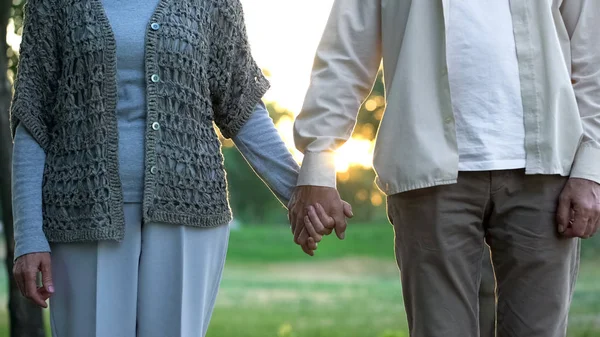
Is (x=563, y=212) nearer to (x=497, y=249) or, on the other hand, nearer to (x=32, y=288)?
(x=497, y=249)

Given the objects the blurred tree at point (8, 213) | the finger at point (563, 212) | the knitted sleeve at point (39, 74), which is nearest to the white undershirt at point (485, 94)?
the finger at point (563, 212)

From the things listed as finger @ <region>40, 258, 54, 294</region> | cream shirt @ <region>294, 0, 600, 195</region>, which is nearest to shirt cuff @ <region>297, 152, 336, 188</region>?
cream shirt @ <region>294, 0, 600, 195</region>

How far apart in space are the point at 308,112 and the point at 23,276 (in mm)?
985

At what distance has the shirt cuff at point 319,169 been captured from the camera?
295 cm

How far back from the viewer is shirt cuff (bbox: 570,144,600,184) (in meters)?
2.69

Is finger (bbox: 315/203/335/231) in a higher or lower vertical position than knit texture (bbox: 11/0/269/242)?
lower

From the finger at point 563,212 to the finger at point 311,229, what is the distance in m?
0.72

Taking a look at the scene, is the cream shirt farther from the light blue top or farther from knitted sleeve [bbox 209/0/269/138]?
the light blue top

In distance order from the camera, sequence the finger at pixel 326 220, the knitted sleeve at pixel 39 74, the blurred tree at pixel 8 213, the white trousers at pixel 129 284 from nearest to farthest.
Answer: the white trousers at pixel 129 284, the knitted sleeve at pixel 39 74, the finger at pixel 326 220, the blurred tree at pixel 8 213

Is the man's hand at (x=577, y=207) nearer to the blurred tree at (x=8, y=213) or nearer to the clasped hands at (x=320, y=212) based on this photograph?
the clasped hands at (x=320, y=212)

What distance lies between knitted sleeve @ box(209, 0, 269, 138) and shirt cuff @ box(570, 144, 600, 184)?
102cm

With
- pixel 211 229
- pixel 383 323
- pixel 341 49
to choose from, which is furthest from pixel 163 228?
pixel 383 323

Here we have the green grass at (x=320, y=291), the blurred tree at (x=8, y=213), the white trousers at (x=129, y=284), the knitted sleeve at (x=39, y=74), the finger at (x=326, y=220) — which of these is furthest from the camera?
the green grass at (x=320, y=291)

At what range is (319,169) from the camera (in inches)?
116
